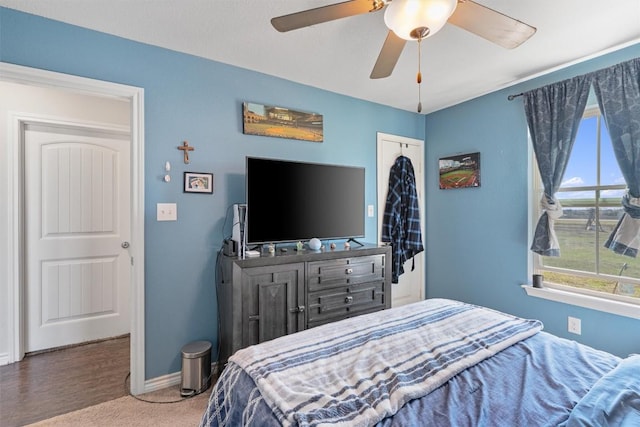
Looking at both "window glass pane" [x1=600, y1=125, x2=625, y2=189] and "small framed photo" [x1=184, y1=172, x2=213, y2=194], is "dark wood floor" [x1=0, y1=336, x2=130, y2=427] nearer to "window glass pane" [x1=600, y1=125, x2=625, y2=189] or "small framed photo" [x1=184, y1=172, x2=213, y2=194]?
"small framed photo" [x1=184, y1=172, x2=213, y2=194]

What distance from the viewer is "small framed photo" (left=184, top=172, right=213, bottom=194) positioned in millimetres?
2293

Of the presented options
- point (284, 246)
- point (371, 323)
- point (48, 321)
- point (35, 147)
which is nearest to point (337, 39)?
point (284, 246)

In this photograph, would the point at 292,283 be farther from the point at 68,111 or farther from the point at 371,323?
the point at 68,111

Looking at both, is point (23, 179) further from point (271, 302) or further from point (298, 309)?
point (298, 309)

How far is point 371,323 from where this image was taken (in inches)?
59.3

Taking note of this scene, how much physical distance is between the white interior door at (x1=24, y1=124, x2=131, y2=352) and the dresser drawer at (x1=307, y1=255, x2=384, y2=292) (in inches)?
81.9

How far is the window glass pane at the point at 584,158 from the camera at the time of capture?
2.39 metres

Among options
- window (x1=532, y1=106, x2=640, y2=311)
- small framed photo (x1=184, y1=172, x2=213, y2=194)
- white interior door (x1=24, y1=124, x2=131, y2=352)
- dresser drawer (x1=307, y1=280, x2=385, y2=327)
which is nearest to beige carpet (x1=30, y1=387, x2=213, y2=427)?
dresser drawer (x1=307, y1=280, x2=385, y2=327)

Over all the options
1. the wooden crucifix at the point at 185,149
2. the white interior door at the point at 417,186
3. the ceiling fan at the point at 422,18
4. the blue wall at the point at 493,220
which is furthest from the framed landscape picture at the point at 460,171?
the wooden crucifix at the point at 185,149

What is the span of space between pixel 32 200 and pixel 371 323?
3.11m

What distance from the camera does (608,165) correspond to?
7.55 ft

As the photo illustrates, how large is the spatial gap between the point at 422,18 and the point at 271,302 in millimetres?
1890

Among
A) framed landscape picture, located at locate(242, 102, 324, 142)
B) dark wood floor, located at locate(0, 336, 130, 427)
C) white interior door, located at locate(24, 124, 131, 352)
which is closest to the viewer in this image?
dark wood floor, located at locate(0, 336, 130, 427)

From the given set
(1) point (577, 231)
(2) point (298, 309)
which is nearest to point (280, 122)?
(2) point (298, 309)
